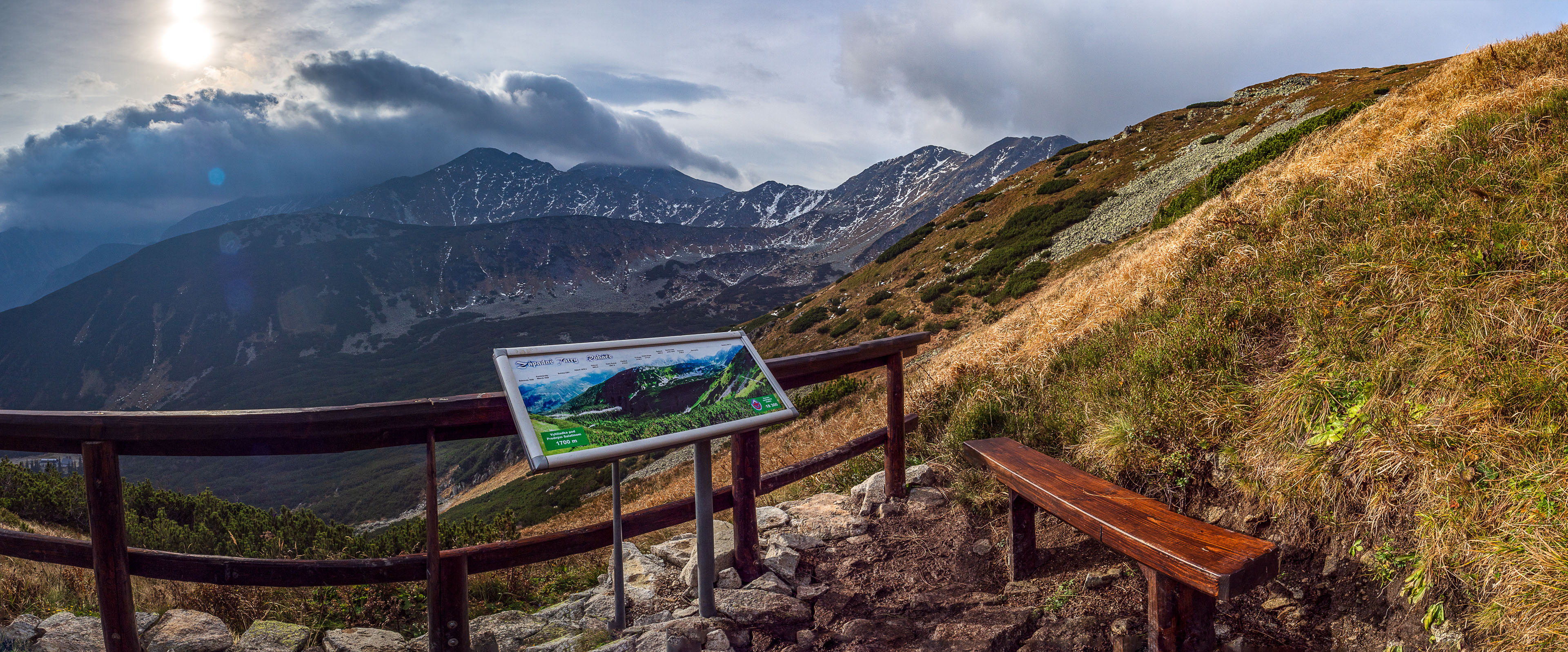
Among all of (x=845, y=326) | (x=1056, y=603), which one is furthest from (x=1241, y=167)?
(x=1056, y=603)

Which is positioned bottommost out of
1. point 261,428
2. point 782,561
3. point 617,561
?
point 782,561

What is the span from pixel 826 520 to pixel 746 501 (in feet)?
3.48

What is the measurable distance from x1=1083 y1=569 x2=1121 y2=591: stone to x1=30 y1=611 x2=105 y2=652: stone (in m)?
4.53

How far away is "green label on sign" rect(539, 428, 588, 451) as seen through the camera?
2203 millimetres

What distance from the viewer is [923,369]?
11328 mm

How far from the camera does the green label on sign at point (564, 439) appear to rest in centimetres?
220

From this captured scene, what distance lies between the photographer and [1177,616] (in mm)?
2561

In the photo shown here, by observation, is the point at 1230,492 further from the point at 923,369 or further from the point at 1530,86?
the point at 923,369

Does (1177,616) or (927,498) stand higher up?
(1177,616)

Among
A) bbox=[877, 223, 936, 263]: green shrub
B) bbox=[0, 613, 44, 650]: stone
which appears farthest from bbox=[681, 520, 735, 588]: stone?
bbox=[877, 223, 936, 263]: green shrub

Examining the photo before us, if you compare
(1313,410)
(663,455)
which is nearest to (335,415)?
(1313,410)

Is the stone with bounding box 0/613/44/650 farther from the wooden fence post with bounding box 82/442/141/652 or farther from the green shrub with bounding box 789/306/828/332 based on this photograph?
the green shrub with bounding box 789/306/828/332

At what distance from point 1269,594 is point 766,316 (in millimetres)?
44133

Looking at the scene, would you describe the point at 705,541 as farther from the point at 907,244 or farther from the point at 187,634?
the point at 907,244
